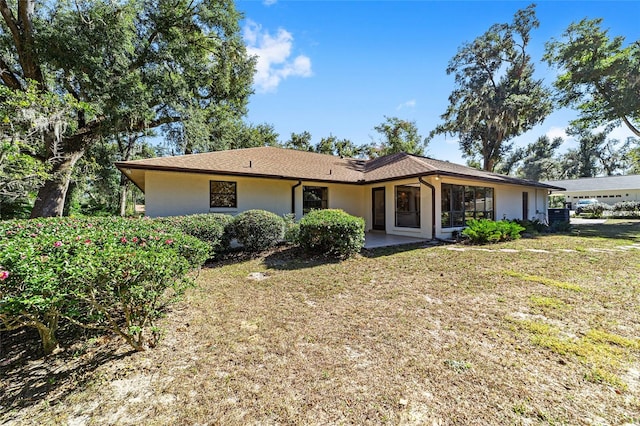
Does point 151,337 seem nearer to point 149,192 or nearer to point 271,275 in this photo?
point 271,275

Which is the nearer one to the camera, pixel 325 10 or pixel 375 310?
pixel 375 310

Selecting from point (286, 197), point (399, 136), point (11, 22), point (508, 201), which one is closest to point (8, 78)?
point (11, 22)

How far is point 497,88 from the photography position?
68.6ft

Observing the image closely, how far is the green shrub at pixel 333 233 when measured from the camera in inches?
291

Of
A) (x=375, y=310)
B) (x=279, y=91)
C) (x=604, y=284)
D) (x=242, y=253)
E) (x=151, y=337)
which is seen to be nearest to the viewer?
(x=151, y=337)

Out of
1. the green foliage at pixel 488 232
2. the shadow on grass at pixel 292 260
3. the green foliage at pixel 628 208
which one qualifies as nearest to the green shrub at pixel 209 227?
the shadow on grass at pixel 292 260

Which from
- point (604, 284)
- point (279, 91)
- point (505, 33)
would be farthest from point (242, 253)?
point (505, 33)

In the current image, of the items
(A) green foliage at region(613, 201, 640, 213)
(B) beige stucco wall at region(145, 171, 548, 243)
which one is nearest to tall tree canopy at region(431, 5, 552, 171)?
(B) beige stucco wall at region(145, 171, 548, 243)

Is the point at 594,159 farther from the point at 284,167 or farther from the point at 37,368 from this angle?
the point at 37,368

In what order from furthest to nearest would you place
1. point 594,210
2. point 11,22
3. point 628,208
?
point 594,210, point 628,208, point 11,22

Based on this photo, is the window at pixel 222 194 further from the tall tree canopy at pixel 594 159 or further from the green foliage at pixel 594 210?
the tall tree canopy at pixel 594 159

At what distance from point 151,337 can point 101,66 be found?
11994 millimetres

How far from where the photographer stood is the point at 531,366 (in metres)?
2.67

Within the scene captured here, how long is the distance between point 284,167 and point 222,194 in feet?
10.1
